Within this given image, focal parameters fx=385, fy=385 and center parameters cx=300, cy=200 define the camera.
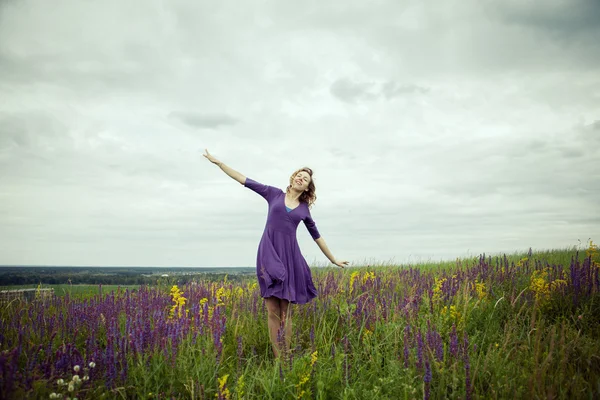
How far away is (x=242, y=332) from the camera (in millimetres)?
4648

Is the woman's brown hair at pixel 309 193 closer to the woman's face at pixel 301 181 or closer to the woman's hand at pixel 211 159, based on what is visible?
the woman's face at pixel 301 181

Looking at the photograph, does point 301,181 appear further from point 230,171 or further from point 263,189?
point 230,171

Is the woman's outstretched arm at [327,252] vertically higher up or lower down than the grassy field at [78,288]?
higher up

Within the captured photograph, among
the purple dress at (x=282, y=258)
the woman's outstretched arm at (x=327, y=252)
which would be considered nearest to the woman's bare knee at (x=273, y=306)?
the purple dress at (x=282, y=258)

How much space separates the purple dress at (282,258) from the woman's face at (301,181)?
213 millimetres

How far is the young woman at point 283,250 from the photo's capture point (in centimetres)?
428

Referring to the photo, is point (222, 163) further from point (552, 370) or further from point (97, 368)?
point (552, 370)

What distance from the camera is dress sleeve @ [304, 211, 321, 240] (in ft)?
16.0

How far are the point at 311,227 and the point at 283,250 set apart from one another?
0.69 meters

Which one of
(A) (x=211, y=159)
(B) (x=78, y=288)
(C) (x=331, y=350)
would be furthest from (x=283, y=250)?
(B) (x=78, y=288)

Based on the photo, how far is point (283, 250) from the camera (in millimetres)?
4465

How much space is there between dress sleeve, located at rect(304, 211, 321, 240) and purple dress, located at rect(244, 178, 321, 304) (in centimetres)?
8

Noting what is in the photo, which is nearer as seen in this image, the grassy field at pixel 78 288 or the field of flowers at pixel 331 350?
the field of flowers at pixel 331 350

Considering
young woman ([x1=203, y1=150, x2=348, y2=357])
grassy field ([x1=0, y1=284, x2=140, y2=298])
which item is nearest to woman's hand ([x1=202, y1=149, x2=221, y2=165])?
young woman ([x1=203, y1=150, x2=348, y2=357])
